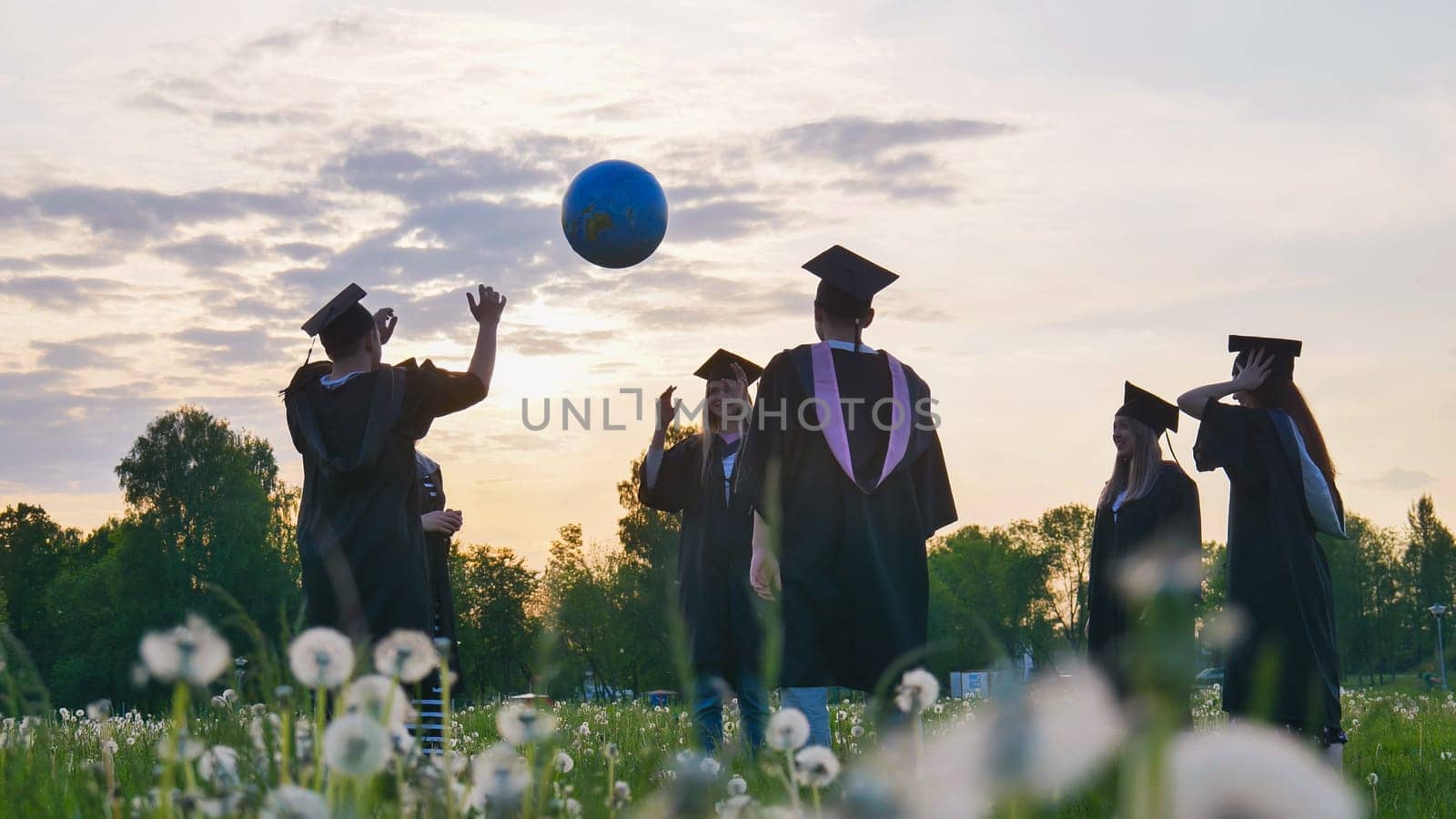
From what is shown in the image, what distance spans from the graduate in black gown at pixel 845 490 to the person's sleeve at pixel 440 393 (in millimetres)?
1345

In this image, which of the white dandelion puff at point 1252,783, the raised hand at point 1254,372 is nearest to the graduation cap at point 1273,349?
the raised hand at point 1254,372

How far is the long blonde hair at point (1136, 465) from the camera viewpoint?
366 inches

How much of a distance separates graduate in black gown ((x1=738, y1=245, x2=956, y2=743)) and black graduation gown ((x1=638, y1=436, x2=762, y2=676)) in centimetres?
165

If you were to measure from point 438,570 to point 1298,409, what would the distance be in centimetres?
498

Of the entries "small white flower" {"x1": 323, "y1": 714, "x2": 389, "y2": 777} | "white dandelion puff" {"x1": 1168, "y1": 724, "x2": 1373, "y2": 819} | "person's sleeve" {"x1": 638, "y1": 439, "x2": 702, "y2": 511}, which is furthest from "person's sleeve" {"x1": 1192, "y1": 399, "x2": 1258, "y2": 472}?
"white dandelion puff" {"x1": 1168, "y1": 724, "x2": 1373, "y2": 819}

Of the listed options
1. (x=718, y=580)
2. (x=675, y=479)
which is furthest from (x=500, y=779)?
(x=675, y=479)

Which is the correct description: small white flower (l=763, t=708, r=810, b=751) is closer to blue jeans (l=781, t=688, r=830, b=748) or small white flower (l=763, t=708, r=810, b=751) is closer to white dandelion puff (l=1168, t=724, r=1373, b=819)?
white dandelion puff (l=1168, t=724, r=1373, b=819)

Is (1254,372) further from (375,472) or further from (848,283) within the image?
(375,472)

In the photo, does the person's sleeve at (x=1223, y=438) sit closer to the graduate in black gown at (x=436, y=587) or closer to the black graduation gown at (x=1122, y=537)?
the black graduation gown at (x=1122, y=537)

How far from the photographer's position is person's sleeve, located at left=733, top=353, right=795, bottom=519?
6562 mm

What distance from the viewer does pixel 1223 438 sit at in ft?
25.1

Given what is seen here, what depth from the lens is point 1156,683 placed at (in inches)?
42.4

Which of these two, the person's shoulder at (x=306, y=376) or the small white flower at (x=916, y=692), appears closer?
the small white flower at (x=916, y=692)

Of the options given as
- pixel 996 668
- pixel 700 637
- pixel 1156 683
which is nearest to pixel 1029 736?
pixel 1156 683
